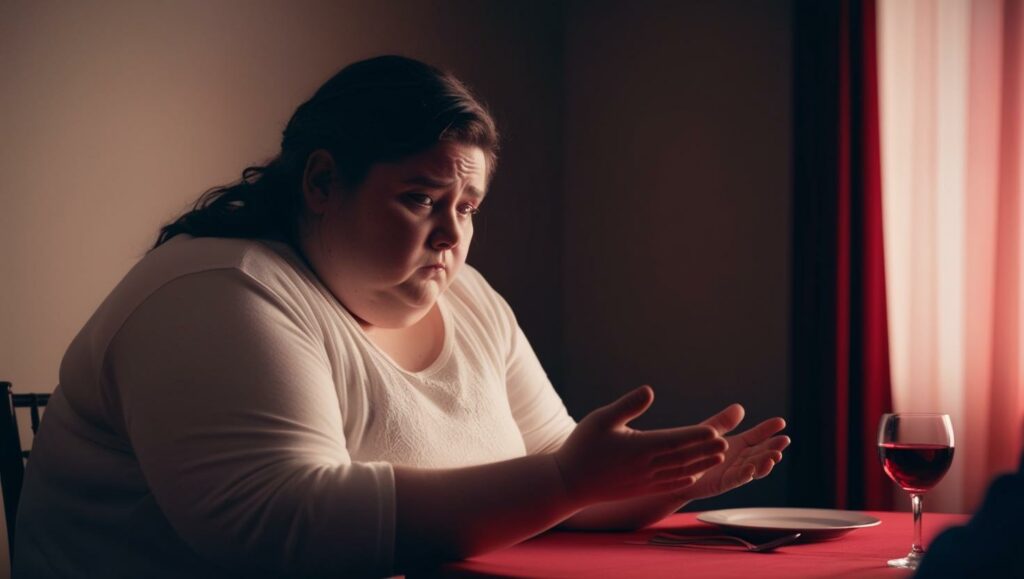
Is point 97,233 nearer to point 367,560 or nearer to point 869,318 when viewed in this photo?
point 367,560

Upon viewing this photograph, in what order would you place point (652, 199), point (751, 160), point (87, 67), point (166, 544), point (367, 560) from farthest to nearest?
point (652, 199), point (751, 160), point (87, 67), point (166, 544), point (367, 560)

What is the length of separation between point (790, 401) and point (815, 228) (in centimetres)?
57

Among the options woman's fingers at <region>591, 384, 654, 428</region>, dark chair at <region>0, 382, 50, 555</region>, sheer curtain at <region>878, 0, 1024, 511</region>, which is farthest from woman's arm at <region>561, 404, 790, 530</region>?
sheer curtain at <region>878, 0, 1024, 511</region>

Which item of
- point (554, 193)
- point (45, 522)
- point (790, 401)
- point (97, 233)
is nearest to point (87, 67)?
point (97, 233)

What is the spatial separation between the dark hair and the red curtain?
2203 millimetres

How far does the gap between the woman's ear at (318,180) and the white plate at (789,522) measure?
2.13ft

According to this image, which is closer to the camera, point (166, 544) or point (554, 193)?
point (166, 544)

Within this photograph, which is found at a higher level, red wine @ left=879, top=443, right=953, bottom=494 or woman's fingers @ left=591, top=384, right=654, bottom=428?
woman's fingers @ left=591, top=384, right=654, bottom=428

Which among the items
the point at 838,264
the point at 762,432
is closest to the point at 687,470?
the point at 762,432

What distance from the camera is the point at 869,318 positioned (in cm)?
341

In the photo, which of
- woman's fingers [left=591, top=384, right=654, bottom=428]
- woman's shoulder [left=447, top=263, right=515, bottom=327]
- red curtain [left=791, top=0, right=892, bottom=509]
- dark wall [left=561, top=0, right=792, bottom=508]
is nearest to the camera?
woman's fingers [left=591, top=384, right=654, bottom=428]

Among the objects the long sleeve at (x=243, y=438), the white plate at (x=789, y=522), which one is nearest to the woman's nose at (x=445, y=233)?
the long sleeve at (x=243, y=438)

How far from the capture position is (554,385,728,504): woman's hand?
111cm

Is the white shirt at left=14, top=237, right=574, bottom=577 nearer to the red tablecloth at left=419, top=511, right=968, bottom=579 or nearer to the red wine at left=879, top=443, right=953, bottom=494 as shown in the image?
the red tablecloth at left=419, top=511, right=968, bottom=579
